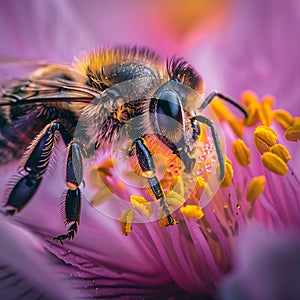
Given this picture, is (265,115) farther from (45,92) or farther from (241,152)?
(45,92)

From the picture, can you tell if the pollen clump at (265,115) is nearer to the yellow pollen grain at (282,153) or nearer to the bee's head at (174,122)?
the yellow pollen grain at (282,153)

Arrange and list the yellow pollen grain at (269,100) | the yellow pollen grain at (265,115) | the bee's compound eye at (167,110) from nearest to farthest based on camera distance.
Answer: the bee's compound eye at (167,110)
the yellow pollen grain at (265,115)
the yellow pollen grain at (269,100)

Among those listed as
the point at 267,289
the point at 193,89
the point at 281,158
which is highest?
the point at 193,89

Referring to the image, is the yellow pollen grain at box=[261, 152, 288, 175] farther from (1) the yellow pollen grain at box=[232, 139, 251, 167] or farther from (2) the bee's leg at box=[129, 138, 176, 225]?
(2) the bee's leg at box=[129, 138, 176, 225]

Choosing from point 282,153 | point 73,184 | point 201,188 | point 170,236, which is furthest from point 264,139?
point 73,184

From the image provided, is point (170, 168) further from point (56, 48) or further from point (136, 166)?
point (56, 48)

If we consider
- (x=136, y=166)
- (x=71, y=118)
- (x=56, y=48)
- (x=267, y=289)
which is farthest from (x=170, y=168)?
(x=56, y=48)

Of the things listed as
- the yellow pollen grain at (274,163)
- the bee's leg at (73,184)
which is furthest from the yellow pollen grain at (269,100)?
the bee's leg at (73,184)
